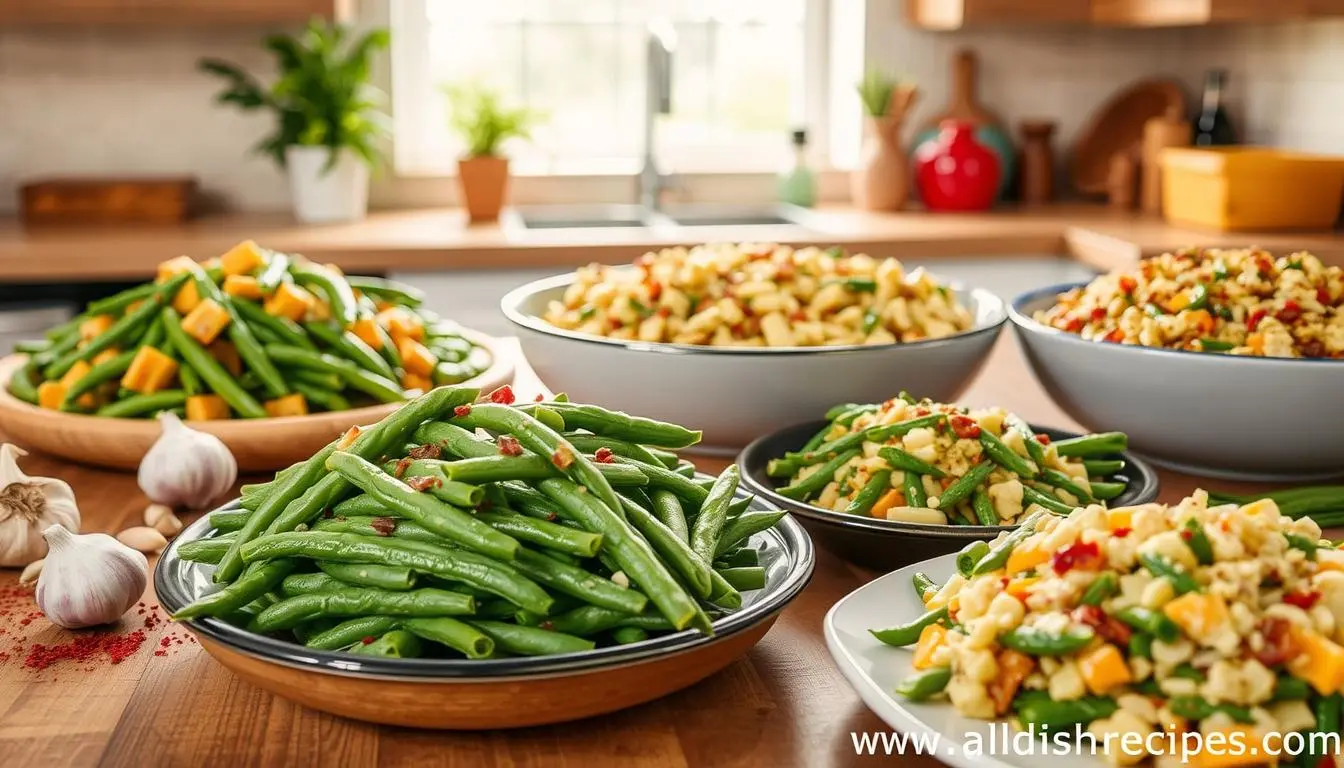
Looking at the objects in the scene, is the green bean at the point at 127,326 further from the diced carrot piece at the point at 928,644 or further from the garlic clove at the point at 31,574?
the diced carrot piece at the point at 928,644

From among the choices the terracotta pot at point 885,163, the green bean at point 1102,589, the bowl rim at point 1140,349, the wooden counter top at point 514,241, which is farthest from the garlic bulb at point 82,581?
the terracotta pot at point 885,163

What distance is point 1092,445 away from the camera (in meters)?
1.71

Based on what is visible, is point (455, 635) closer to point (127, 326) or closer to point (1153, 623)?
point (1153, 623)

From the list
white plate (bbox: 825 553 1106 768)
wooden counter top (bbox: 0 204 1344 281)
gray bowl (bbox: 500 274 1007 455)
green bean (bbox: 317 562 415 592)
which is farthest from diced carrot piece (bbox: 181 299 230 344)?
wooden counter top (bbox: 0 204 1344 281)

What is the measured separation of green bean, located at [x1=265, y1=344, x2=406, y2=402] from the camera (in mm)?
1996

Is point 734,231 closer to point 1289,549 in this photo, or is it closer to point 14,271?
point 14,271

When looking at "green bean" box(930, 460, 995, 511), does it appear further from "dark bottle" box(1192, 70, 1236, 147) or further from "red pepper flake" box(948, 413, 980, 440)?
"dark bottle" box(1192, 70, 1236, 147)

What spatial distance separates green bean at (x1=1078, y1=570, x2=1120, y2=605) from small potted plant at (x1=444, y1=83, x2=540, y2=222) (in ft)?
13.2

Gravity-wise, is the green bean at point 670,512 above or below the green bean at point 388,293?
below

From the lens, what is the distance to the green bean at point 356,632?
1.14 meters

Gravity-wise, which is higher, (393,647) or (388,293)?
(388,293)

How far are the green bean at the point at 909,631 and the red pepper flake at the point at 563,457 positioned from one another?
0.99 ft

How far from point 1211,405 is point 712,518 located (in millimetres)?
868

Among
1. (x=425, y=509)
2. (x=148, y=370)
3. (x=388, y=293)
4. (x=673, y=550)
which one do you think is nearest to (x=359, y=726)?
(x=425, y=509)
